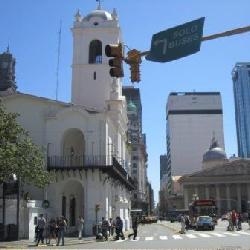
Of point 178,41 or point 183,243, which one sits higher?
point 178,41

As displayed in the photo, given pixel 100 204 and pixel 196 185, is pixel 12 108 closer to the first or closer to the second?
pixel 100 204

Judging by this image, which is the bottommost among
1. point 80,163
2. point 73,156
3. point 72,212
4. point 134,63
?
point 72,212

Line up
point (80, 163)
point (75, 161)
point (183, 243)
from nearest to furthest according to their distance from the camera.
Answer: point (183, 243), point (80, 163), point (75, 161)

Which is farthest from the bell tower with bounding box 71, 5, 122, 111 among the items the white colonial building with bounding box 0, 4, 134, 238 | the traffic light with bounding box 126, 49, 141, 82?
the traffic light with bounding box 126, 49, 141, 82

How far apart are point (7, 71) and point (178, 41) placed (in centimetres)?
14308

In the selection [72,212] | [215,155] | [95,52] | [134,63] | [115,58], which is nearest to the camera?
[115,58]

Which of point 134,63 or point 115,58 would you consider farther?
point 134,63

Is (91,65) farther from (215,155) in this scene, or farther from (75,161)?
(215,155)

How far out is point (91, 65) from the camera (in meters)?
59.1

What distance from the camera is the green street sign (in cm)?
1382

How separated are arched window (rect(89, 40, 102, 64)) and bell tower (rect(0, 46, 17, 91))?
288ft

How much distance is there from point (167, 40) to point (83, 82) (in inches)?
1794

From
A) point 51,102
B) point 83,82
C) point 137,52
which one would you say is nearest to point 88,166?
point 51,102

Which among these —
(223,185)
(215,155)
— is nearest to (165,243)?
(223,185)
